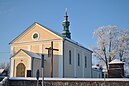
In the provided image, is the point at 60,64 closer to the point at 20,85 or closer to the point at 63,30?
the point at 20,85

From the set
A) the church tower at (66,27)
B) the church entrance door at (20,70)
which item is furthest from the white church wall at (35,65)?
the church tower at (66,27)

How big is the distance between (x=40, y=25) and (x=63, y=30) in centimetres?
1075

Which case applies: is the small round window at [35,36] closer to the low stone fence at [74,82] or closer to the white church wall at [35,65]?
the white church wall at [35,65]

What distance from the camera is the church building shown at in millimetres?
30125

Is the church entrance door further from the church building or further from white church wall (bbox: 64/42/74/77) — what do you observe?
white church wall (bbox: 64/42/74/77)

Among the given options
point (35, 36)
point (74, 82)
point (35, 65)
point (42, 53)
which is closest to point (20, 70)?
point (35, 65)

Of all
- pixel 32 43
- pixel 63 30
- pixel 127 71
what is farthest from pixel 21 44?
pixel 127 71

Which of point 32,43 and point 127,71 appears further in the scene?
point 127,71

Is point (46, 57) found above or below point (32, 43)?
below

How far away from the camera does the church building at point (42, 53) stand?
30125 mm

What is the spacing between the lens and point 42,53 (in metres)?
33.1

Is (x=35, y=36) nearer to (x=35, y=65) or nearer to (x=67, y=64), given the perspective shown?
(x=35, y=65)

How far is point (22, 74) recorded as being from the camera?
29922mm

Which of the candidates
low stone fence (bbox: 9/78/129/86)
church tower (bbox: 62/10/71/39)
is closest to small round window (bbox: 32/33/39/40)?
church tower (bbox: 62/10/71/39)
